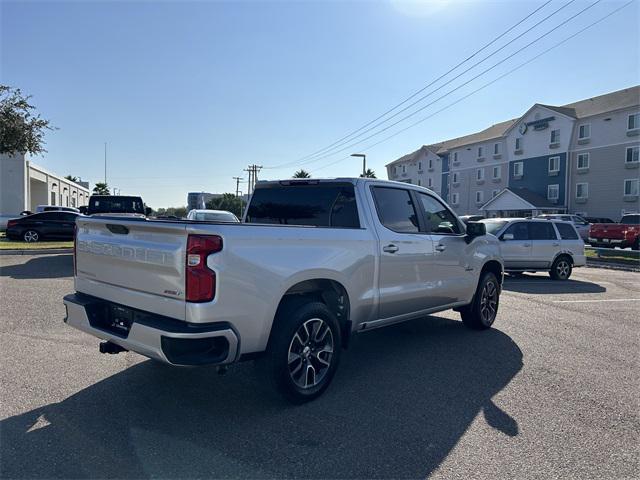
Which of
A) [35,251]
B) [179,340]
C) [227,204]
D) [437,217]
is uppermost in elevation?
[227,204]

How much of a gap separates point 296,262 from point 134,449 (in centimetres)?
177

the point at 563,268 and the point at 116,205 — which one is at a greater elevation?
the point at 116,205

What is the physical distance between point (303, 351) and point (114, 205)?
42.5 feet

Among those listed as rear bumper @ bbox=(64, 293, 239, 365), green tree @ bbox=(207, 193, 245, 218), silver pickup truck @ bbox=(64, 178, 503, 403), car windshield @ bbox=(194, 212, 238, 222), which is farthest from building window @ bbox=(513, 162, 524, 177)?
rear bumper @ bbox=(64, 293, 239, 365)

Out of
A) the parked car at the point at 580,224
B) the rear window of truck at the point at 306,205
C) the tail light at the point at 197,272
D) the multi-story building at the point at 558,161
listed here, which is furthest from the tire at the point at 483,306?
the multi-story building at the point at 558,161

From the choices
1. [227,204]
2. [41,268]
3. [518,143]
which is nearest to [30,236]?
[41,268]

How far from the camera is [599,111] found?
4012cm

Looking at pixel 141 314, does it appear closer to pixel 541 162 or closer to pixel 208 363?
pixel 208 363

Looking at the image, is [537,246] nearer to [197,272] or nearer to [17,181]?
[197,272]

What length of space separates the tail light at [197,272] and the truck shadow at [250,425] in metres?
1.05

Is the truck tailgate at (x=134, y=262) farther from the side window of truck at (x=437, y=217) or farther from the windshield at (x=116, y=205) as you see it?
the windshield at (x=116, y=205)

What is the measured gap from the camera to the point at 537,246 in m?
13.1

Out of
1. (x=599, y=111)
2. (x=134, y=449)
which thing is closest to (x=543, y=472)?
(x=134, y=449)

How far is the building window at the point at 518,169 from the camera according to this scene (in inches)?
1889
